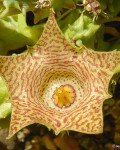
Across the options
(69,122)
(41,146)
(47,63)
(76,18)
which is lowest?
(41,146)

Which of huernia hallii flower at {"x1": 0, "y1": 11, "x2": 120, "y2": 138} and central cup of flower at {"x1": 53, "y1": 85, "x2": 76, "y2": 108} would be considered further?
central cup of flower at {"x1": 53, "y1": 85, "x2": 76, "y2": 108}

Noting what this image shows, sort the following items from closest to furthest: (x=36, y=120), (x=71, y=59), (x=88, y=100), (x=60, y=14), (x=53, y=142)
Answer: (x=36, y=120), (x=88, y=100), (x=71, y=59), (x=60, y=14), (x=53, y=142)

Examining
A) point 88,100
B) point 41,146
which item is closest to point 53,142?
point 41,146

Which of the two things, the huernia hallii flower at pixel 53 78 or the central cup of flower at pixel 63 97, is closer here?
the huernia hallii flower at pixel 53 78

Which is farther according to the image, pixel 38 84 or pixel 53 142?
pixel 53 142

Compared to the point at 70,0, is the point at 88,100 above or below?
below

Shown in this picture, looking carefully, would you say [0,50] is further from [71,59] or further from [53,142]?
[53,142]

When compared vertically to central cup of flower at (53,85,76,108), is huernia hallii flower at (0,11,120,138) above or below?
above

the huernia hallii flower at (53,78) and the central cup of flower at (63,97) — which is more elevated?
the huernia hallii flower at (53,78)
